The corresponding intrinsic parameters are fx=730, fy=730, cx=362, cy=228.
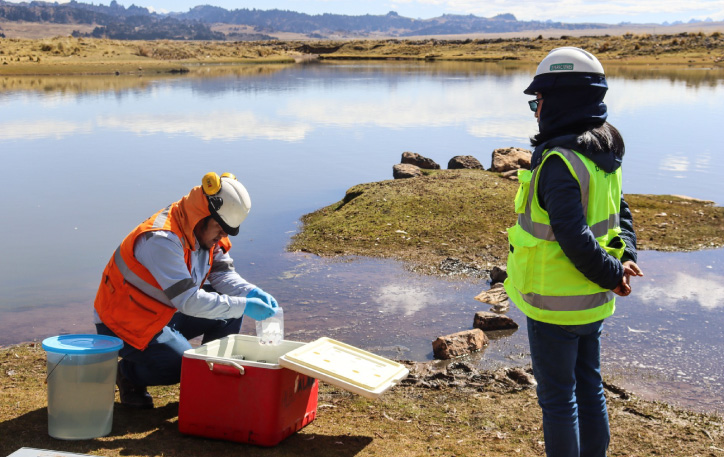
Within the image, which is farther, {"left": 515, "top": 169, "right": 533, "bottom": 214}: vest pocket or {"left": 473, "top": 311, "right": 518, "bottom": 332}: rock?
{"left": 473, "top": 311, "right": 518, "bottom": 332}: rock

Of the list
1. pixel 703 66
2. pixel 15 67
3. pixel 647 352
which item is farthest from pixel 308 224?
pixel 703 66

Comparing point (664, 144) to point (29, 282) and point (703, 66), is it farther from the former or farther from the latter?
point (703, 66)

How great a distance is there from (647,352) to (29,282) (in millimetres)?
6356

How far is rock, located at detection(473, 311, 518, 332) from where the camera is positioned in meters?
6.46

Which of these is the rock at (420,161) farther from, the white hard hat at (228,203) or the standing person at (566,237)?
the standing person at (566,237)

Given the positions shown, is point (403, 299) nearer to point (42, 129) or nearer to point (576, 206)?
point (576, 206)

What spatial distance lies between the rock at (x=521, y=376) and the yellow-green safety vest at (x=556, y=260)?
2096mm

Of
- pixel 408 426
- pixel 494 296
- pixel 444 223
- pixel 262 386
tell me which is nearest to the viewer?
pixel 262 386

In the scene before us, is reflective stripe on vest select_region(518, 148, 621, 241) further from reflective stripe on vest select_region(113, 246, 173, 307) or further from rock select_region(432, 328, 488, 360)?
rock select_region(432, 328, 488, 360)

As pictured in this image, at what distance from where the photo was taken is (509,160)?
1304 centimetres

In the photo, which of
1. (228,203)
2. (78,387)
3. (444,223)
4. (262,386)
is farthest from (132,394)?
(444,223)

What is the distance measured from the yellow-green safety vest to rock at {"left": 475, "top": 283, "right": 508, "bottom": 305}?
402cm

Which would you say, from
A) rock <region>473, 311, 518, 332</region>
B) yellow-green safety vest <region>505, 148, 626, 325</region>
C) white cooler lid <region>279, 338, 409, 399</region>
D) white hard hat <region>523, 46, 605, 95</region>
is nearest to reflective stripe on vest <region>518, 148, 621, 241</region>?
yellow-green safety vest <region>505, 148, 626, 325</region>

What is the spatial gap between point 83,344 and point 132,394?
0.66 m
